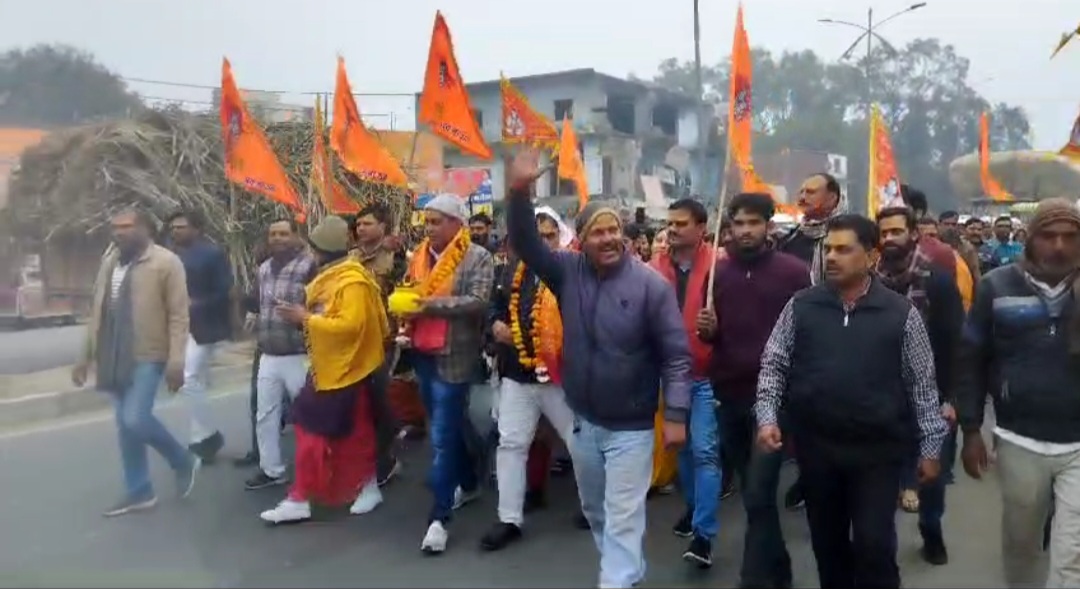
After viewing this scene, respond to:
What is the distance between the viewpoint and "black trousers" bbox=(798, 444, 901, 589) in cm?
386

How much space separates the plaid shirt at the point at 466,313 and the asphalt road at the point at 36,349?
9.37 feet

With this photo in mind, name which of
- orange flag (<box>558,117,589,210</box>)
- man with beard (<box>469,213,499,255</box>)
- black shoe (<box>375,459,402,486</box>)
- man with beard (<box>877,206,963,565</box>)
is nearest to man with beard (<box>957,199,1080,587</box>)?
man with beard (<box>877,206,963,565</box>)

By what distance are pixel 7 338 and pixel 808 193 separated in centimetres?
576

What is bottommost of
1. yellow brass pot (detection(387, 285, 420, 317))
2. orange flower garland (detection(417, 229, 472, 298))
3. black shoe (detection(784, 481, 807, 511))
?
black shoe (detection(784, 481, 807, 511))

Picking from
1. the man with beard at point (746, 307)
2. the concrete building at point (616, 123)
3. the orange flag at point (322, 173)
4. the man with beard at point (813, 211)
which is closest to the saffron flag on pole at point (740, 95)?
the man with beard at point (813, 211)

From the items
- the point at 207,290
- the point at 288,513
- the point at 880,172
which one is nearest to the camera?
the point at 288,513

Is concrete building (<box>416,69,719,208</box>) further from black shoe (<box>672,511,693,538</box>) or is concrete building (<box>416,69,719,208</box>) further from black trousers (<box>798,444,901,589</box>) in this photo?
black trousers (<box>798,444,901,589</box>)

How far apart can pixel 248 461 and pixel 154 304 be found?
1656 mm

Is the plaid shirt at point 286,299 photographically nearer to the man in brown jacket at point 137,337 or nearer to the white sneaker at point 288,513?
the man in brown jacket at point 137,337

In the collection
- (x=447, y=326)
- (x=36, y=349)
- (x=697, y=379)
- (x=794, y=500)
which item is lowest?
(x=794, y=500)

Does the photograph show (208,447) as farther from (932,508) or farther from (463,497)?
(932,508)

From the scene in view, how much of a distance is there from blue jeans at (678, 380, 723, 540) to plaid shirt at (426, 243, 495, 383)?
1156 millimetres

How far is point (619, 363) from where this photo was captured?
429 centimetres

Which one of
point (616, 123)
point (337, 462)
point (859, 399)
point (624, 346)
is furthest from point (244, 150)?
point (616, 123)
